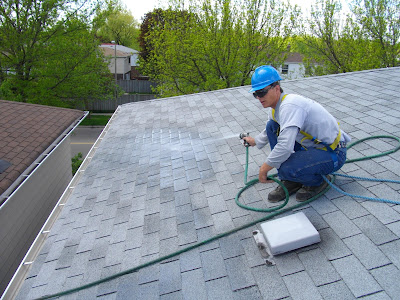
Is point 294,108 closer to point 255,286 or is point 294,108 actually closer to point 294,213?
point 294,213

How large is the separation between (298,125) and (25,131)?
7014 millimetres

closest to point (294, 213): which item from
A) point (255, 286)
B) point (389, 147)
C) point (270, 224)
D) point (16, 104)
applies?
point (270, 224)

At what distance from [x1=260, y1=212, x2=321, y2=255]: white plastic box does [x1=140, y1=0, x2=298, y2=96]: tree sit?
17697mm

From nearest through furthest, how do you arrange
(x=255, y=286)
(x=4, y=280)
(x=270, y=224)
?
(x=255, y=286) → (x=270, y=224) → (x=4, y=280)

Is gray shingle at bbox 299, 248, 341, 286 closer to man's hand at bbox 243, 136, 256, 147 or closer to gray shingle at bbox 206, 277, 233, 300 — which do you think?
gray shingle at bbox 206, 277, 233, 300

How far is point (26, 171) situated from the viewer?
6320 mm

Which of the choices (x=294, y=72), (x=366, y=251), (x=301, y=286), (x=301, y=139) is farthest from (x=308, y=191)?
(x=294, y=72)

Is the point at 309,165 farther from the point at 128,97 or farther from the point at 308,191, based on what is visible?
the point at 128,97

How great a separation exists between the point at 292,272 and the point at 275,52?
807 inches

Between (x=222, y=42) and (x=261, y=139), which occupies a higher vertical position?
(x=222, y=42)

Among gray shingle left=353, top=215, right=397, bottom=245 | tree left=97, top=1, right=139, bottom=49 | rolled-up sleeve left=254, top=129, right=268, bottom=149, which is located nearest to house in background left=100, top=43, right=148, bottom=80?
tree left=97, top=1, right=139, bottom=49

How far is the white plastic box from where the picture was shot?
2781 mm

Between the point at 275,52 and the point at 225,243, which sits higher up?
the point at 275,52

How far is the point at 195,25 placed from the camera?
21031 mm
